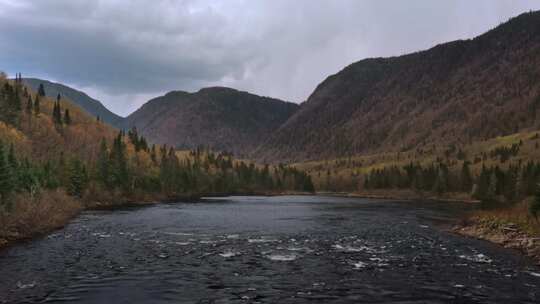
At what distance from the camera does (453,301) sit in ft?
101

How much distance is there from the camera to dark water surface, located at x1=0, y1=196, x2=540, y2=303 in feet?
104

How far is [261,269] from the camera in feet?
133

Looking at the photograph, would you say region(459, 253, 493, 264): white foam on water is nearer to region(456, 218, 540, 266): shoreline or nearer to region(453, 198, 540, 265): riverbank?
region(456, 218, 540, 266): shoreline

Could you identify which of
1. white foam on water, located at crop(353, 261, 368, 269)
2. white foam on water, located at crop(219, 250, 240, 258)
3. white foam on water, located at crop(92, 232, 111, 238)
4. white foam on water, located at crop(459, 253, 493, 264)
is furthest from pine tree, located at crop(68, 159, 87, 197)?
white foam on water, located at crop(459, 253, 493, 264)

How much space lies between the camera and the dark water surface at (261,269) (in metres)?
31.8

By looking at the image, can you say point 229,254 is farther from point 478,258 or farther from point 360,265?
point 478,258

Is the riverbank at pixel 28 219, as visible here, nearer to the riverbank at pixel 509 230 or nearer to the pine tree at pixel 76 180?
the pine tree at pixel 76 180

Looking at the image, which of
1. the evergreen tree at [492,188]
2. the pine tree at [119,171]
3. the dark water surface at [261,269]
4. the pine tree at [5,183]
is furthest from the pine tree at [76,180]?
the evergreen tree at [492,188]

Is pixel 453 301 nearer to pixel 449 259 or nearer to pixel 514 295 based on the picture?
pixel 514 295

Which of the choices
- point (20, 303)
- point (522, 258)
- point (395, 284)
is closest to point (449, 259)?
point (522, 258)

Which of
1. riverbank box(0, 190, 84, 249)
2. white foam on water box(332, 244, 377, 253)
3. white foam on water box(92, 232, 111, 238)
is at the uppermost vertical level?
riverbank box(0, 190, 84, 249)

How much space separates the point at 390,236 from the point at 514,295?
1260 inches

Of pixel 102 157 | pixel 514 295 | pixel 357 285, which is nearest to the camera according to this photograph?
pixel 514 295

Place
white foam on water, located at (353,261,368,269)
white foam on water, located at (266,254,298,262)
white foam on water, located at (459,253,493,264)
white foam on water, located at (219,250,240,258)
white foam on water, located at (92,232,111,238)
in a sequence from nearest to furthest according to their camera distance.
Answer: white foam on water, located at (353,261,368,269) < white foam on water, located at (459,253,493,264) < white foam on water, located at (266,254,298,262) < white foam on water, located at (219,250,240,258) < white foam on water, located at (92,232,111,238)
